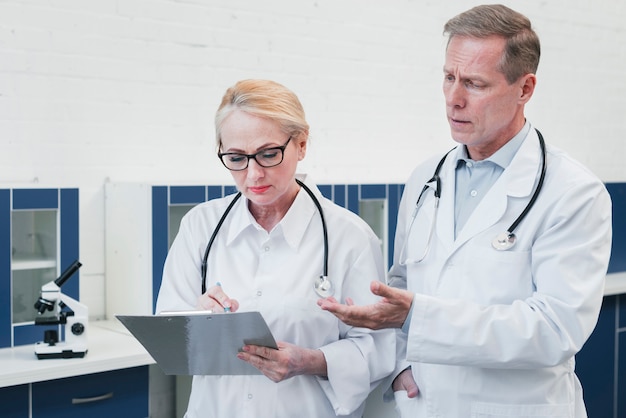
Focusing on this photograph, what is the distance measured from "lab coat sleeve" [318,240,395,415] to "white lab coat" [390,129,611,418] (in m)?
0.10

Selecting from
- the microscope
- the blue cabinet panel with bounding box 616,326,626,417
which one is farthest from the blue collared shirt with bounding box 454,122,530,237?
the blue cabinet panel with bounding box 616,326,626,417

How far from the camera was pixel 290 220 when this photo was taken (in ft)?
5.97

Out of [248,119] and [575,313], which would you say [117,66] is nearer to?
[248,119]

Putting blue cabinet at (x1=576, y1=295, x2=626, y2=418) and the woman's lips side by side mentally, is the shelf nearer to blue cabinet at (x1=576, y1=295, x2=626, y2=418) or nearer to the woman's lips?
the woman's lips

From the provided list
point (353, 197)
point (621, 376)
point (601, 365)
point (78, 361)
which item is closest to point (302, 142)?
point (78, 361)

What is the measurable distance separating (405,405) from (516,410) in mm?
285

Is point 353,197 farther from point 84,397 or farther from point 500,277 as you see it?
point 500,277

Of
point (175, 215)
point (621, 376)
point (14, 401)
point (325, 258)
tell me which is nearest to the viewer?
point (325, 258)

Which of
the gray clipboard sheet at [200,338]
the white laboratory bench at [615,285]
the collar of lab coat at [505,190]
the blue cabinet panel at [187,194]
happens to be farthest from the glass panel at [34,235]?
the white laboratory bench at [615,285]

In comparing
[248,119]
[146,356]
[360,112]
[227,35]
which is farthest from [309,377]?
[360,112]

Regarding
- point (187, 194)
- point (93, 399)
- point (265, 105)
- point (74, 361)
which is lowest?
point (93, 399)

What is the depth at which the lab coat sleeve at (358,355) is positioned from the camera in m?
1.74

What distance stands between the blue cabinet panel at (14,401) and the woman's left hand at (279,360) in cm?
116

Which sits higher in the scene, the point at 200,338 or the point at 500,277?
the point at 500,277
